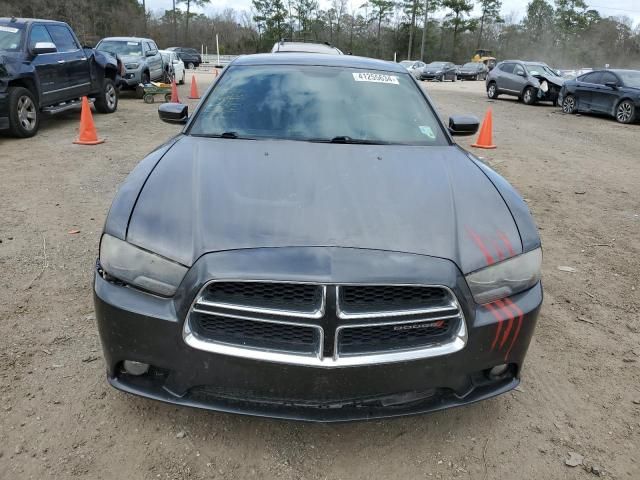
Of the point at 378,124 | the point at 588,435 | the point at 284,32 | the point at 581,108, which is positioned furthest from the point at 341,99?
the point at 284,32

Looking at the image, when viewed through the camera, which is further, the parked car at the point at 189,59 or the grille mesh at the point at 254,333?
the parked car at the point at 189,59

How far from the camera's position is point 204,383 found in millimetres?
2016

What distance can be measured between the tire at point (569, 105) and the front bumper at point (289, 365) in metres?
16.2

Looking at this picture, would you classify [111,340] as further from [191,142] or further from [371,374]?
[191,142]

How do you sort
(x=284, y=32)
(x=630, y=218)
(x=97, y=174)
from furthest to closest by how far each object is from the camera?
(x=284, y=32) < (x=97, y=174) < (x=630, y=218)

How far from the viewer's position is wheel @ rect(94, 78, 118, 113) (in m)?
11.5

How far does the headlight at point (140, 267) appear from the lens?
2.02 m

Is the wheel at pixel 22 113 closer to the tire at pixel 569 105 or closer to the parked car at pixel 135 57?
the parked car at pixel 135 57

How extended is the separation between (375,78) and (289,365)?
241 centimetres

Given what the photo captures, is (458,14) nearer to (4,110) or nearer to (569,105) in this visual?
(569,105)

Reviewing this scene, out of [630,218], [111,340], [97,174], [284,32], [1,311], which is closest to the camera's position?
[111,340]

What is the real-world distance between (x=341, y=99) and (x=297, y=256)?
1763mm

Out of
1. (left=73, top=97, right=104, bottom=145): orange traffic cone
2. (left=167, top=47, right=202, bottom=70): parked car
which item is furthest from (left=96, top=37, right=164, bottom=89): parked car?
(left=167, top=47, right=202, bottom=70): parked car

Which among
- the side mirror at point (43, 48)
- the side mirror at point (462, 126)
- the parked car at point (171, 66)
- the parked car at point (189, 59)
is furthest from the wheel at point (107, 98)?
the parked car at point (189, 59)
